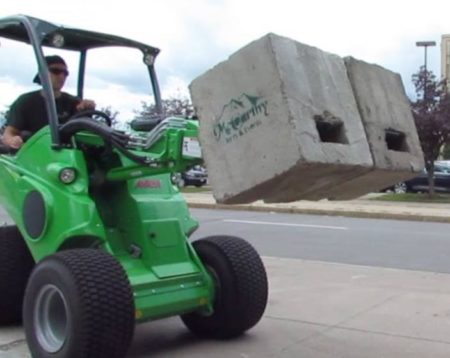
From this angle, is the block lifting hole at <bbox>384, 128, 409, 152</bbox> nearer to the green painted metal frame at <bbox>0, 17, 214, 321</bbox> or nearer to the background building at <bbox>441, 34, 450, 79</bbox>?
the green painted metal frame at <bbox>0, 17, 214, 321</bbox>

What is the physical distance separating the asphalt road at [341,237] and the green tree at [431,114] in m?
6.63

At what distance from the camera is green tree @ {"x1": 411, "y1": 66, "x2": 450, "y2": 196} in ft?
76.4

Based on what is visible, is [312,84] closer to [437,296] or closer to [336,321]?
[336,321]

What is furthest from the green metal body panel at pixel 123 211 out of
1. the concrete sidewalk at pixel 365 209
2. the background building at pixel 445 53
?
the background building at pixel 445 53

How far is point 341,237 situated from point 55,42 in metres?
8.80

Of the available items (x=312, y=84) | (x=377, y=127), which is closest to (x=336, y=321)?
(x=377, y=127)

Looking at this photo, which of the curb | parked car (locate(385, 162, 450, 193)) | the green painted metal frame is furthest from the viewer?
parked car (locate(385, 162, 450, 193))

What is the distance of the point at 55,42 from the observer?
5477 mm

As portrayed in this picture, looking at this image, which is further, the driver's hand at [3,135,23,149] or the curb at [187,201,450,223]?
the curb at [187,201,450,223]

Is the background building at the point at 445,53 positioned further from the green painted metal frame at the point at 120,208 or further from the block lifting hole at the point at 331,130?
the block lifting hole at the point at 331,130

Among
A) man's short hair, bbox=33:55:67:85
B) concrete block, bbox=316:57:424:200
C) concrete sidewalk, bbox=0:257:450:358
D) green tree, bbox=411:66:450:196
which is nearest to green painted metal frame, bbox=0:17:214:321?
man's short hair, bbox=33:55:67:85

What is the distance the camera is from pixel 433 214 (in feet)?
61.4

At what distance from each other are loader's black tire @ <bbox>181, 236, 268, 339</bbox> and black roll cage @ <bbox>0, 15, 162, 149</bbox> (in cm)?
140

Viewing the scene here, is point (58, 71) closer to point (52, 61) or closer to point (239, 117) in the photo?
point (52, 61)
